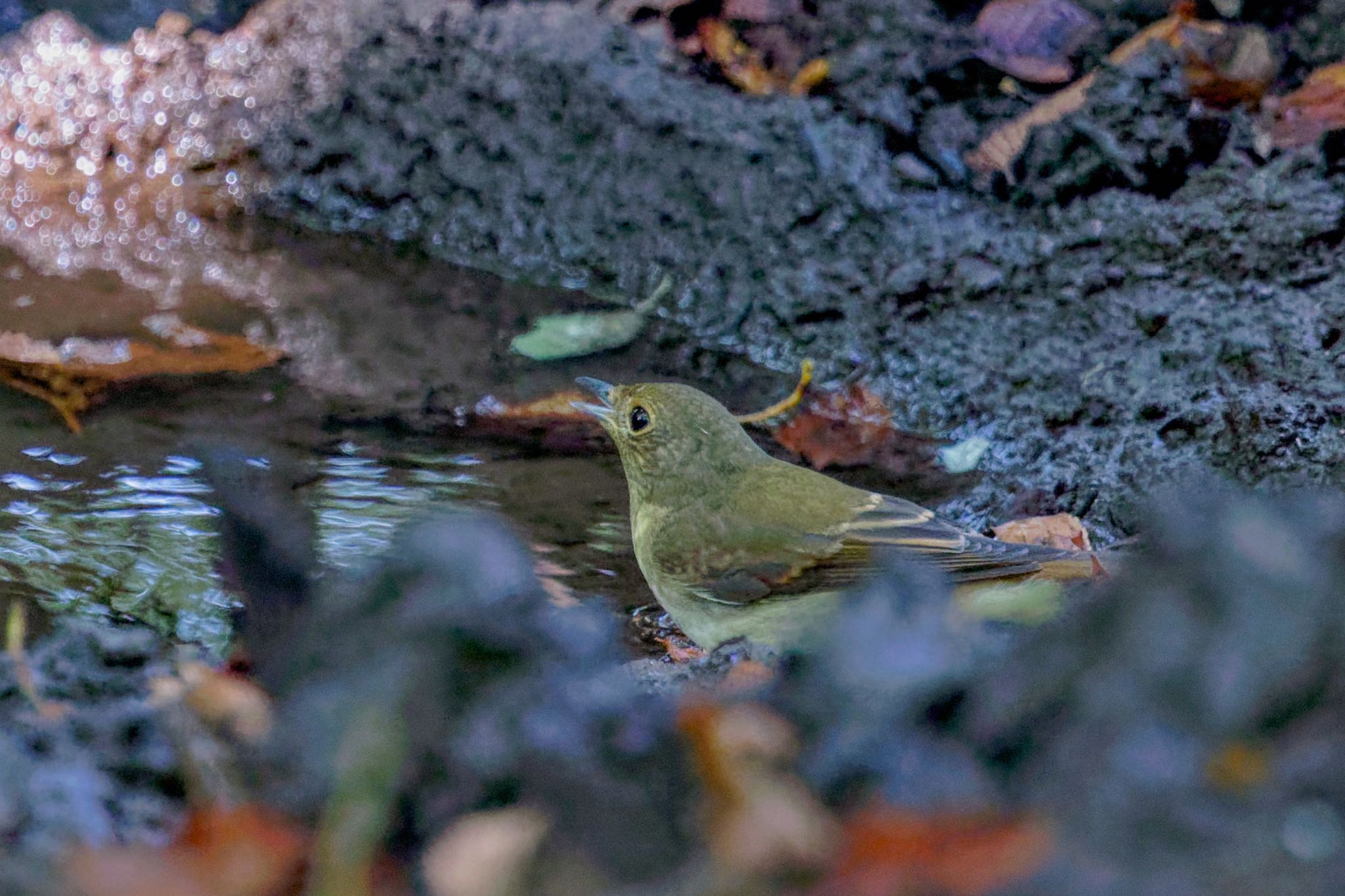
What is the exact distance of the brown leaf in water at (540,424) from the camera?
4.64 meters

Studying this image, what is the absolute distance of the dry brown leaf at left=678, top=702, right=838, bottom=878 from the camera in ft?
3.95

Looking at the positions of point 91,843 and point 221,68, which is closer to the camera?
point 91,843

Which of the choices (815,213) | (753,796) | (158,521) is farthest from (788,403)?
(753,796)

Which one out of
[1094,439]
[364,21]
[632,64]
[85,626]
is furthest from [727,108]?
[85,626]

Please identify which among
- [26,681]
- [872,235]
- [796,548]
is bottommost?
[796,548]

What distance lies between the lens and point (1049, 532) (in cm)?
412

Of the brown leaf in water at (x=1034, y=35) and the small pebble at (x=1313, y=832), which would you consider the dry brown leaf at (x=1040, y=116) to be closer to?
the brown leaf in water at (x=1034, y=35)

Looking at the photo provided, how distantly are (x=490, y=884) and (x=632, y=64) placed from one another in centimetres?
530

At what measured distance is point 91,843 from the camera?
1.40m

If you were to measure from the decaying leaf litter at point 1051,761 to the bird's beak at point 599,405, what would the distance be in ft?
9.07

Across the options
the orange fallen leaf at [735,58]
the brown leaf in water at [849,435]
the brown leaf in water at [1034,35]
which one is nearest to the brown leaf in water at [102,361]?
the brown leaf in water at [849,435]

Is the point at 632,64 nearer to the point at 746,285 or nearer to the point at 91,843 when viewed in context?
the point at 746,285

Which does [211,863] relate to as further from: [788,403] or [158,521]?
[788,403]

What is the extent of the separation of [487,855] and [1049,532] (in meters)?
3.13
